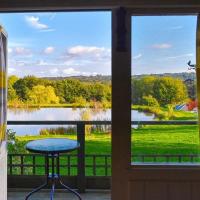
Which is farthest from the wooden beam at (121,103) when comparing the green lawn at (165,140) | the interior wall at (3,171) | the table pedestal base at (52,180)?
the table pedestal base at (52,180)

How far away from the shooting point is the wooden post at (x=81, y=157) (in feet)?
13.7

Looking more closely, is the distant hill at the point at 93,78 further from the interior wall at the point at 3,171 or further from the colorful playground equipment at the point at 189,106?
the colorful playground equipment at the point at 189,106

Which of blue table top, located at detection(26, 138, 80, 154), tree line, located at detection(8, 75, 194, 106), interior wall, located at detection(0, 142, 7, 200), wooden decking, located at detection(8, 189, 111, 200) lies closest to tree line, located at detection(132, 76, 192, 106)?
blue table top, located at detection(26, 138, 80, 154)

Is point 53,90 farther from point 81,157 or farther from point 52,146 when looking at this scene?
point 52,146

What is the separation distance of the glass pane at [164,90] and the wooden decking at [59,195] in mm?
1539

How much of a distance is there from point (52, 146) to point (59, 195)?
3.10ft

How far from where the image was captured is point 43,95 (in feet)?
17.5

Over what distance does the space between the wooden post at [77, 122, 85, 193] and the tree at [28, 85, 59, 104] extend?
1.22m

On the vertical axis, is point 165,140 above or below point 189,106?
below

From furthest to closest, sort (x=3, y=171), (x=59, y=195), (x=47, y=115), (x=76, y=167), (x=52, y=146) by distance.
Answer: (x=47, y=115), (x=76, y=167), (x=59, y=195), (x=52, y=146), (x=3, y=171)

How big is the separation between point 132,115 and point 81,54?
8.56 ft

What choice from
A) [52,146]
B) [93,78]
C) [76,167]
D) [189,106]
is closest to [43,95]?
[93,78]

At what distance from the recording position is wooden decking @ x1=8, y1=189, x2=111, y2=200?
13.2ft

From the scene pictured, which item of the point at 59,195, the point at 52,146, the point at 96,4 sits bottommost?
the point at 59,195
